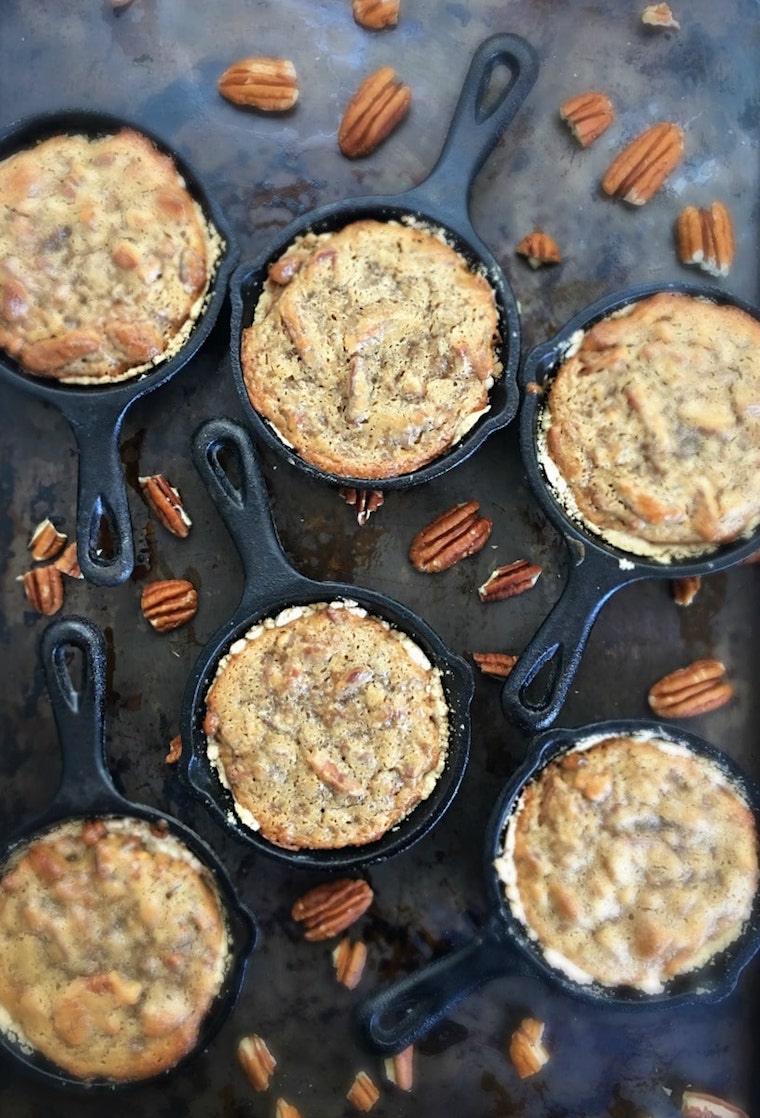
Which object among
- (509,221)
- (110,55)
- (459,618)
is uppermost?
(110,55)

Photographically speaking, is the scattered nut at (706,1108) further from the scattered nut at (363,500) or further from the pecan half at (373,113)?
the pecan half at (373,113)

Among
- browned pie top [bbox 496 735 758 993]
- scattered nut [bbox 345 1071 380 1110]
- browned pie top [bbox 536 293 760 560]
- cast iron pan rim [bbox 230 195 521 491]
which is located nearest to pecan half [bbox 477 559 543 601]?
browned pie top [bbox 536 293 760 560]

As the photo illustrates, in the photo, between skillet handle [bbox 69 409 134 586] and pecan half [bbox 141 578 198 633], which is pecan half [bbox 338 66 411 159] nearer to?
skillet handle [bbox 69 409 134 586]

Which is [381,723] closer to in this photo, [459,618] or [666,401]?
[459,618]

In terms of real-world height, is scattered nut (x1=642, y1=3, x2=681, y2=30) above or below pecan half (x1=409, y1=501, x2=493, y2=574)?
above

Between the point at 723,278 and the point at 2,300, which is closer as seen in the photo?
the point at 2,300

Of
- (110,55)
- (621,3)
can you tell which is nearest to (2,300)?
(110,55)

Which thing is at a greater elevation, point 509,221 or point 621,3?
point 621,3
